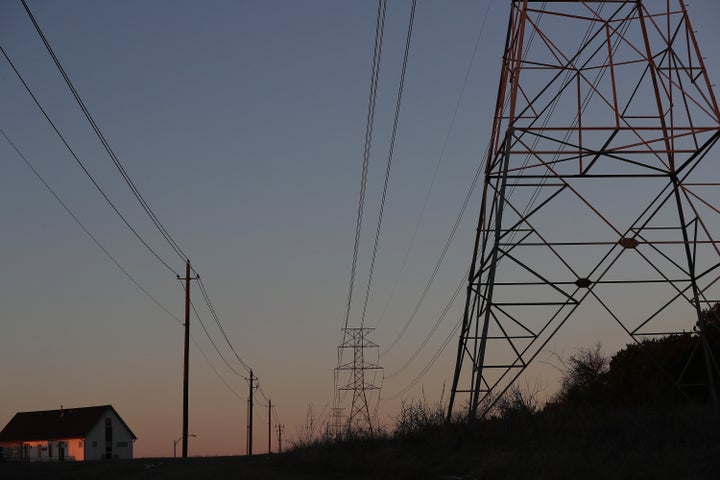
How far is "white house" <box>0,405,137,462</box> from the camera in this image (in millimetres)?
99000

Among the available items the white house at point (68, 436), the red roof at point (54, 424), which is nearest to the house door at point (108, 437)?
the white house at point (68, 436)

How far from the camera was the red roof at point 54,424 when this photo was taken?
327 feet

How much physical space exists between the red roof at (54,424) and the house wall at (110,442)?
61 centimetres

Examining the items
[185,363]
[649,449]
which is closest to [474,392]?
[649,449]

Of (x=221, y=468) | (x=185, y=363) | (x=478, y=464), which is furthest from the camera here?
(x=185, y=363)

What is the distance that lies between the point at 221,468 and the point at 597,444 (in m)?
11.2

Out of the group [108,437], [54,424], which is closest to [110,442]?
[108,437]

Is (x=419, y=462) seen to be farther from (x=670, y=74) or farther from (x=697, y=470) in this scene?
(x=670, y=74)

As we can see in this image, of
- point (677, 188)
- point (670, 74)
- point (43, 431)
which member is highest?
point (670, 74)

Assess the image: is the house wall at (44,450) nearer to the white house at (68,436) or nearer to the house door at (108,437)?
the white house at (68,436)

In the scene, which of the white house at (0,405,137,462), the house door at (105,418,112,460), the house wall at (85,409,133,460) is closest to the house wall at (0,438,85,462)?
the white house at (0,405,137,462)

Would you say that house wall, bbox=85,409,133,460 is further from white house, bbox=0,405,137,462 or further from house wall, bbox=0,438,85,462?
house wall, bbox=0,438,85,462

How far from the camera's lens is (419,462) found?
57.8 ft

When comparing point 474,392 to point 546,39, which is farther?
point 546,39
